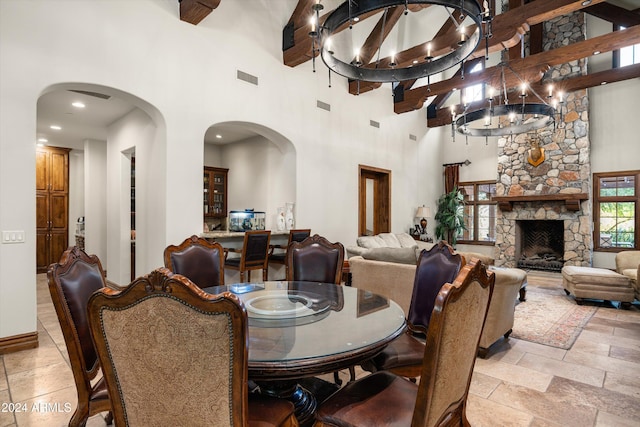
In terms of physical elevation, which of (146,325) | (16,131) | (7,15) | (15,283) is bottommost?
(15,283)

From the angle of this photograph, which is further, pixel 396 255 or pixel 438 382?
pixel 396 255

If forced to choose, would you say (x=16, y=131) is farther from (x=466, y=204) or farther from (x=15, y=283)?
(x=466, y=204)

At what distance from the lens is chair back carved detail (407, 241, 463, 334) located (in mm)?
2380

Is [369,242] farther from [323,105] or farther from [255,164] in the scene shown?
[255,164]

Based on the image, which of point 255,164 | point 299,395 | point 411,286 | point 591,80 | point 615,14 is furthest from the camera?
point 255,164

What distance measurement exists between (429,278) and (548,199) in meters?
6.60

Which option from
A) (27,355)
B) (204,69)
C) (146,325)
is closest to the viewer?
(146,325)

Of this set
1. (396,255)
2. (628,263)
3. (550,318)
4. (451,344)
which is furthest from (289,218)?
(628,263)

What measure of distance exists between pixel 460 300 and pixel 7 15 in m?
4.43

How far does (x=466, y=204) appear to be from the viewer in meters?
9.49

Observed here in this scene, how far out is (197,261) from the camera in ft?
9.89

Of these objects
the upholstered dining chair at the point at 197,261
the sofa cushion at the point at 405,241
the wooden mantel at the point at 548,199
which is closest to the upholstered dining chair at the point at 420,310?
the upholstered dining chair at the point at 197,261

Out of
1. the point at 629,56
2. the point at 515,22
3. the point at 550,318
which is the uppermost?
the point at 629,56

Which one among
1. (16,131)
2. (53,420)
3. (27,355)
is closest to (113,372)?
(53,420)
